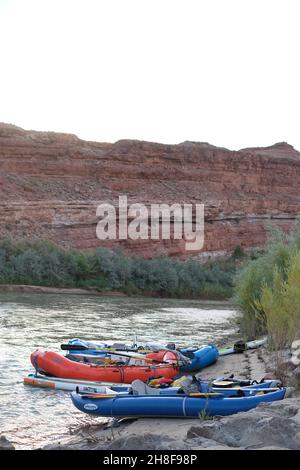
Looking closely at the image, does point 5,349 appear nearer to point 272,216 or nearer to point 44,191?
point 44,191

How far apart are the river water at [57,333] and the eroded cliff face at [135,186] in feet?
41.4

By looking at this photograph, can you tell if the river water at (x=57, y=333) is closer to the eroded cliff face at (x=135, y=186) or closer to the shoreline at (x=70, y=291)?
the shoreline at (x=70, y=291)

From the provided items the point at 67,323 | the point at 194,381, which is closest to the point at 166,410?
the point at 194,381

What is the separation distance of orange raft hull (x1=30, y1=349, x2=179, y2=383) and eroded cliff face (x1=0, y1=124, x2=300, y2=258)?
2931 cm

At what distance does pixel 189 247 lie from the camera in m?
45.3

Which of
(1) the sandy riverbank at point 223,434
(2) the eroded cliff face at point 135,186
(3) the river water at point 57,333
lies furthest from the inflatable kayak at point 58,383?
(2) the eroded cliff face at point 135,186

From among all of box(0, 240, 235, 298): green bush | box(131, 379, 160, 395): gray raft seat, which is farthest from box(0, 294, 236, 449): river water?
box(0, 240, 235, 298): green bush

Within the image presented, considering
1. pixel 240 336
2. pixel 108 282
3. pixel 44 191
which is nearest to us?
pixel 240 336

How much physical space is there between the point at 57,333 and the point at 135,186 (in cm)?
3139

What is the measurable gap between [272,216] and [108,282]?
2136cm

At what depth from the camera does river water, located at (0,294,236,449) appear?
8.15m

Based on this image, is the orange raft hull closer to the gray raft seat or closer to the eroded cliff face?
the gray raft seat

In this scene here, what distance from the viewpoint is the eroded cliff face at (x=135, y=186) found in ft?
138

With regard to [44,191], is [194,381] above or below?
below
